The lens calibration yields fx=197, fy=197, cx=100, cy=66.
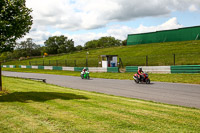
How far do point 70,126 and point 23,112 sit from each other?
7.26 ft

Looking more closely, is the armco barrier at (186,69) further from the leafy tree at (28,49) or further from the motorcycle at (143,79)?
the leafy tree at (28,49)

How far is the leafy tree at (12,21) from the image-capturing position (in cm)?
905

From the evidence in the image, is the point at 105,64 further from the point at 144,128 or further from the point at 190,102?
the point at 144,128

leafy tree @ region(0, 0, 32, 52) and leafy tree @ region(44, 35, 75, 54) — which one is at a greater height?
leafy tree @ region(44, 35, 75, 54)

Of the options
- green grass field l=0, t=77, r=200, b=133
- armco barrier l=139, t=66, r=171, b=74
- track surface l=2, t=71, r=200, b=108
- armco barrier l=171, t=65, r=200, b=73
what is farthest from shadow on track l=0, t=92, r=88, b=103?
armco barrier l=139, t=66, r=171, b=74

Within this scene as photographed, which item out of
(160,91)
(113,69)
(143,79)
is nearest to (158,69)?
(113,69)

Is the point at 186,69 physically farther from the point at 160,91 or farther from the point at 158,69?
the point at 160,91

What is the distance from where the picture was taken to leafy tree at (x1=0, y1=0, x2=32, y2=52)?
9047 mm

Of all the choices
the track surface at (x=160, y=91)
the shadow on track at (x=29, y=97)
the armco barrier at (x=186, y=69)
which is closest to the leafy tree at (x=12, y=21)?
the shadow on track at (x=29, y=97)

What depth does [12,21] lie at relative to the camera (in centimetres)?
922

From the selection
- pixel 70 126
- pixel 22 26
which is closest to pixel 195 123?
pixel 70 126

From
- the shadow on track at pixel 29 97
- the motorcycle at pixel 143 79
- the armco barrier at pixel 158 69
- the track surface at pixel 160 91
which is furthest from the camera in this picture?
the armco barrier at pixel 158 69

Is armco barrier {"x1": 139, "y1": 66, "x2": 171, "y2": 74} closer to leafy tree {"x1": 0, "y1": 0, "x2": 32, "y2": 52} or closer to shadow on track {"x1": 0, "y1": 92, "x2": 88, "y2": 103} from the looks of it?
shadow on track {"x1": 0, "y1": 92, "x2": 88, "y2": 103}

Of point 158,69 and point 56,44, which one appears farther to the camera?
Result: point 56,44
